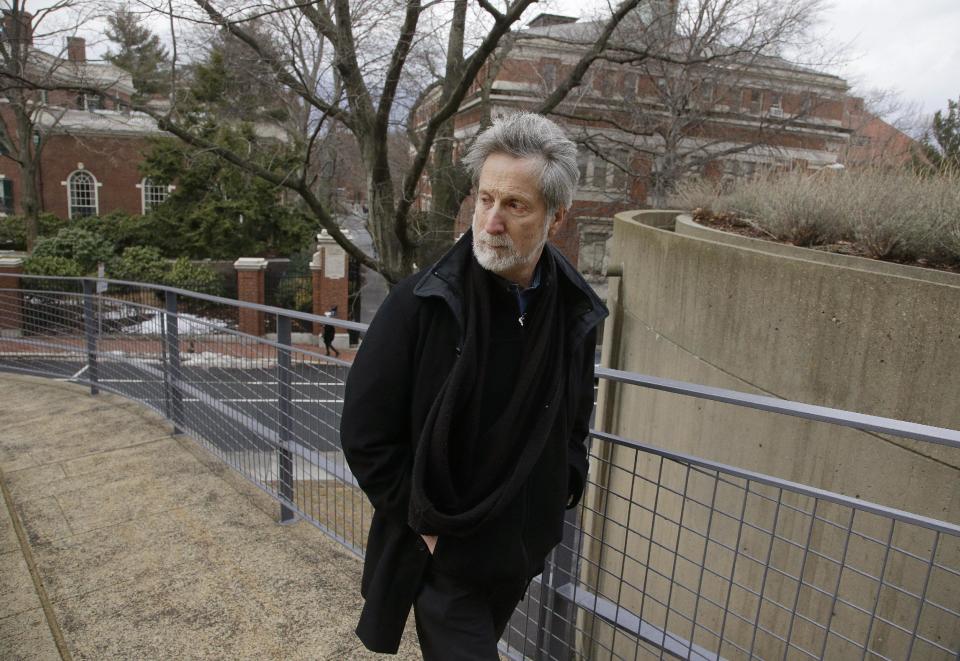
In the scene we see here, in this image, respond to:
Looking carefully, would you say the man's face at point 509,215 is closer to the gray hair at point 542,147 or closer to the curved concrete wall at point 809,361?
the gray hair at point 542,147

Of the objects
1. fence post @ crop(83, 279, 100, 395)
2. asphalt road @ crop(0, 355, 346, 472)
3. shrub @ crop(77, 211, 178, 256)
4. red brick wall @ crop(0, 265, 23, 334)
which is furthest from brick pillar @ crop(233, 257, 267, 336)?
asphalt road @ crop(0, 355, 346, 472)

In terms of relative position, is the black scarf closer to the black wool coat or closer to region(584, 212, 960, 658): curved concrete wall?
the black wool coat

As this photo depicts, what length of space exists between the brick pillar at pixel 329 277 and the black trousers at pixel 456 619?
823 inches

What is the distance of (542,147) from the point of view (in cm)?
183

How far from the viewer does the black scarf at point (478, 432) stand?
5.97 ft

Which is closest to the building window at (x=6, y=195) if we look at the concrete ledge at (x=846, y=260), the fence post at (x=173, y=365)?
the fence post at (x=173, y=365)

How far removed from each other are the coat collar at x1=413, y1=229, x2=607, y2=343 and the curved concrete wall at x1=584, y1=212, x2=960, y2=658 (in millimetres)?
839

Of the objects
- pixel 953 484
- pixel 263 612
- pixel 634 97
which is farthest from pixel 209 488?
pixel 634 97

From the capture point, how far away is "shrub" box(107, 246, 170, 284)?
22.9 metres

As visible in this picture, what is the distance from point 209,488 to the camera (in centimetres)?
479

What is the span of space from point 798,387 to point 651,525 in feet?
6.57

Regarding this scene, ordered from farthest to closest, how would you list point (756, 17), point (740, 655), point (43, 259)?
point (43, 259) → point (756, 17) → point (740, 655)

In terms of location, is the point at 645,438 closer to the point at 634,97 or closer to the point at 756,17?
the point at 756,17

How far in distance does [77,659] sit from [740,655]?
143 inches
